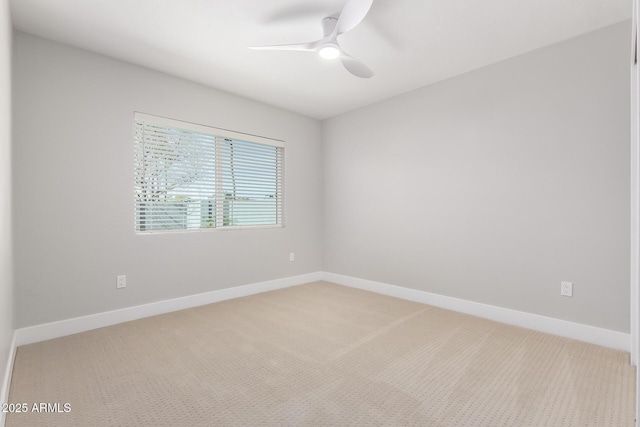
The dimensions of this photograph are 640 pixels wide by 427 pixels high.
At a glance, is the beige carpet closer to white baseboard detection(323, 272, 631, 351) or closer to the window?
white baseboard detection(323, 272, 631, 351)

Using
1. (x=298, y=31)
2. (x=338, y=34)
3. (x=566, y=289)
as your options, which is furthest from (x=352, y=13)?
(x=566, y=289)

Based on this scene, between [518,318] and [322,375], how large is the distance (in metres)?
1.95

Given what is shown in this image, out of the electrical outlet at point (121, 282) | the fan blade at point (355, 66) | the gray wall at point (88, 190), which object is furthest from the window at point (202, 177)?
the fan blade at point (355, 66)

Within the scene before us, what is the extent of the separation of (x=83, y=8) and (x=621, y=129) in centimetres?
393

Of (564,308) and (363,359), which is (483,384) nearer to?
(363,359)

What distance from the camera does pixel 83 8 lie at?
6.82ft

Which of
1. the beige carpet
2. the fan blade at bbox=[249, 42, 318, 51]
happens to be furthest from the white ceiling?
the beige carpet

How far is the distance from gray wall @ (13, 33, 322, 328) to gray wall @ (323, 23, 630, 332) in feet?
6.65

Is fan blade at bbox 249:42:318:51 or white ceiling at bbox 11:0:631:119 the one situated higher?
white ceiling at bbox 11:0:631:119

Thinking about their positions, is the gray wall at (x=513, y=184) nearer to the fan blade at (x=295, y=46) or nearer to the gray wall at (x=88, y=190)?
the fan blade at (x=295, y=46)

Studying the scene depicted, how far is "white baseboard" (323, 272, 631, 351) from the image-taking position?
2.27 m

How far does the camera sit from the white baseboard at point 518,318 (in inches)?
89.4

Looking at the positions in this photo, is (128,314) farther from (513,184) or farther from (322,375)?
(513,184)

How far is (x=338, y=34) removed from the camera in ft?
6.62
